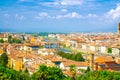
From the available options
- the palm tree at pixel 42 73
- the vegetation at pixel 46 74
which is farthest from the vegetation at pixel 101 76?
the palm tree at pixel 42 73

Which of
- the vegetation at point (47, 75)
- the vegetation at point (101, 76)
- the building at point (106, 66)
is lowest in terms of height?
the building at point (106, 66)

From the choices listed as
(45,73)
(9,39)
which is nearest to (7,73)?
(45,73)

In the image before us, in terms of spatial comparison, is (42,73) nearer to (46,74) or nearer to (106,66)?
(46,74)

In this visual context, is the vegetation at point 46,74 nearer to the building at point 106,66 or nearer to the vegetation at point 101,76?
the vegetation at point 101,76

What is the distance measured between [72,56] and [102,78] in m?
21.3

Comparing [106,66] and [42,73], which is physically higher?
[42,73]

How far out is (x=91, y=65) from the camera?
3142cm

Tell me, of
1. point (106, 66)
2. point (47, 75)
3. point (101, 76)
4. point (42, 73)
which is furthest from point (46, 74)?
point (106, 66)

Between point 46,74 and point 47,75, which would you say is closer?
point 46,74

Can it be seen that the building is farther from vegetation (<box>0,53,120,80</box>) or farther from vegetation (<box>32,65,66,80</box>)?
vegetation (<box>32,65,66,80</box>)

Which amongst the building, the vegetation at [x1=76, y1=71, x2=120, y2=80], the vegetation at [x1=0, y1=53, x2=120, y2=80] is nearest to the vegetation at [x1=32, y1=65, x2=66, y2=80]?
the vegetation at [x1=0, y1=53, x2=120, y2=80]

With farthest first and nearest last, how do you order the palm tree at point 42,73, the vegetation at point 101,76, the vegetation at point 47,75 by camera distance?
1. the vegetation at point 101,76
2. the vegetation at point 47,75
3. the palm tree at point 42,73

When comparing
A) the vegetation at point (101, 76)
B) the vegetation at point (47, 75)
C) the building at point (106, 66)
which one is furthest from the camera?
the building at point (106, 66)

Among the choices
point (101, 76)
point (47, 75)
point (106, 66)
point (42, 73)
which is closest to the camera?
point (42, 73)
